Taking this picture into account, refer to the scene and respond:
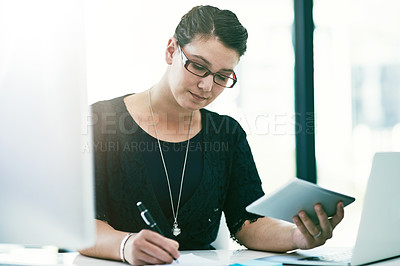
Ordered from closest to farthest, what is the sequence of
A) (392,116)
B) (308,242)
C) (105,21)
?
(308,242)
(105,21)
(392,116)

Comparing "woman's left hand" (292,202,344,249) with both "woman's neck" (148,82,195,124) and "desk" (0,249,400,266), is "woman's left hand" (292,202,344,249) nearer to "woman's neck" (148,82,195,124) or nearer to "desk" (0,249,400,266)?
"desk" (0,249,400,266)

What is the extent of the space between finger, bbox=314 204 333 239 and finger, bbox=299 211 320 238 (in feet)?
0.05

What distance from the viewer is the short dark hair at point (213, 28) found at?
1.46 metres

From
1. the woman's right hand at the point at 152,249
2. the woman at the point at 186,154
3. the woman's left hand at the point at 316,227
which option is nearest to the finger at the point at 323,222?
the woman's left hand at the point at 316,227

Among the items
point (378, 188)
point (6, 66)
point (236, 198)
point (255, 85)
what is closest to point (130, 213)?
point (236, 198)

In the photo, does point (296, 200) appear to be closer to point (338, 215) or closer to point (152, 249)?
point (338, 215)

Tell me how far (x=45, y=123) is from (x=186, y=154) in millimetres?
1025

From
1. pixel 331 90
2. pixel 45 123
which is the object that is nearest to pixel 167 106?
pixel 45 123

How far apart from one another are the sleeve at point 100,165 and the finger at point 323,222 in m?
0.62

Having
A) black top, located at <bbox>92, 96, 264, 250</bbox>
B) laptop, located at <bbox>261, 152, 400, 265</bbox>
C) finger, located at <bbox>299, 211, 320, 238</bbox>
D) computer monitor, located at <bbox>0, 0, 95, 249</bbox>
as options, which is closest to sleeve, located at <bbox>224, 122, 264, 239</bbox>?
black top, located at <bbox>92, 96, 264, 250</bbox>

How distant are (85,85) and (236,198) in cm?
110

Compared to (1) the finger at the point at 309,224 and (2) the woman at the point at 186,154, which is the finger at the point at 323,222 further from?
(2) the woman at the point at 186,154

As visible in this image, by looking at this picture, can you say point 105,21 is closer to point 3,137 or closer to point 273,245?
point 273,245

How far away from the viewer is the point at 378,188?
1008 mm
